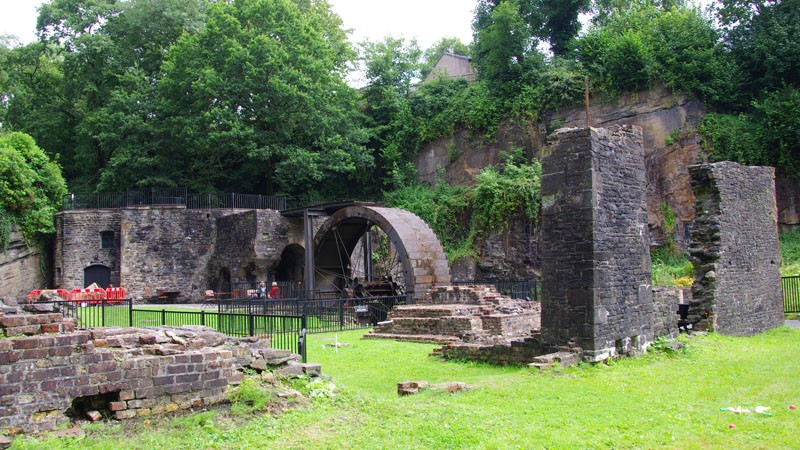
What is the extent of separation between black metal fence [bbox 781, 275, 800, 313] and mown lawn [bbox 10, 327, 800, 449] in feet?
28.1

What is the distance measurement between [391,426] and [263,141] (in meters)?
23.7

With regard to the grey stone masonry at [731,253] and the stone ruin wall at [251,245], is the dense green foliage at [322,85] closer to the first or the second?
the stone ruin wall at [251,245]

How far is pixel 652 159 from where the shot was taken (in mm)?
23109

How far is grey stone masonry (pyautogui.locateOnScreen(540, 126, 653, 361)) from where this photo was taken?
9.21m

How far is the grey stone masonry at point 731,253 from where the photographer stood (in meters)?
12.7

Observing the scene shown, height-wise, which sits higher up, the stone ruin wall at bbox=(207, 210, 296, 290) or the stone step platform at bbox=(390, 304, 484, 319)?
the stone ruin wall at bbox=(207, 210, 296, 290)

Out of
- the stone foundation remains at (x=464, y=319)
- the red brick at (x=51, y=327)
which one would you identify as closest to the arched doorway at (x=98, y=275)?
the stone foundation remains at (x=464, y=319)

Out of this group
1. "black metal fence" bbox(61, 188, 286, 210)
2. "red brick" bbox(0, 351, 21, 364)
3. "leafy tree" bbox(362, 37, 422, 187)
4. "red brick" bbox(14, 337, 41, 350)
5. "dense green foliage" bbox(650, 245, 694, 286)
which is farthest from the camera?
"leafy tree" bbox(362, 37, 422, 187)

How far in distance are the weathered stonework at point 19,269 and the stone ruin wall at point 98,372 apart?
70.6 feet

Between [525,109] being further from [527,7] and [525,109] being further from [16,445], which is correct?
[16,445]

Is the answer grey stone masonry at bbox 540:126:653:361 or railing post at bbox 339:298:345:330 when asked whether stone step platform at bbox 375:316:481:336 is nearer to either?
railing post at bbox 339:298:345:330

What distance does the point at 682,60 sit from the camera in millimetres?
23469

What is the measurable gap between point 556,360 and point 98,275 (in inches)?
920

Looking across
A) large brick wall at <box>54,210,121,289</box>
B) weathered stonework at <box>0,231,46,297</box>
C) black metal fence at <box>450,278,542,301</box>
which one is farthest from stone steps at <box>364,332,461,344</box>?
weathered stonework at <box>0,231,46,297</box>
